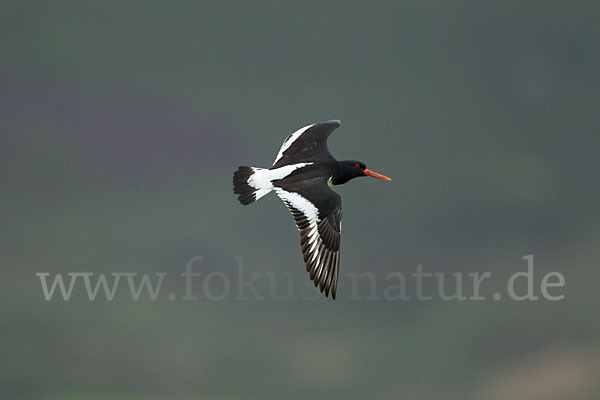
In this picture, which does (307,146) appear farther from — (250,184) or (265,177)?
(250,184)

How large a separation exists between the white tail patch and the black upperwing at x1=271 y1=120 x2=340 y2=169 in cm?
39

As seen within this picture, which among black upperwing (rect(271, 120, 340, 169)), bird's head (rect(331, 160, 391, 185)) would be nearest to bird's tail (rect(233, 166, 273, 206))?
black upperwing (rect(271, 120, 340, 169))

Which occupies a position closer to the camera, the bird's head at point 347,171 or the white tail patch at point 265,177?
the white tail patch at point 265,177

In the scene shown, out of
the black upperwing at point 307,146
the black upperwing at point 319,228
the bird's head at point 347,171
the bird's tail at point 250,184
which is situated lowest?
the black upperwing at point 319,228

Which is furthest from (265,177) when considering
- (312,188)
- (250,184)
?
(312,188)

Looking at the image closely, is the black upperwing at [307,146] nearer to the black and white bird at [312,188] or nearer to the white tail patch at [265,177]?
the black and white bird at [312,188]

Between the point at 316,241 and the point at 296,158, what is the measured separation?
240 centimetres

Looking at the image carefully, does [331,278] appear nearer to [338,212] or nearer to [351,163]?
[338,212]

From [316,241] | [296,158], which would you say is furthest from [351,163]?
[316,241]

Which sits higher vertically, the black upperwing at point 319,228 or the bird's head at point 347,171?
the bird's head at point 347,171

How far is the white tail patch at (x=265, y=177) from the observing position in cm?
1506

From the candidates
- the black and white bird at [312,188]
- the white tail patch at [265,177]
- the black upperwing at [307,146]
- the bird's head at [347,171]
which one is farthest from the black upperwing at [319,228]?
the black upperwing at [307,146]

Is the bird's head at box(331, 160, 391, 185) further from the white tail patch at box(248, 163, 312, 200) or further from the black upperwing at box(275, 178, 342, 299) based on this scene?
the black upperwing at box(275, 178, 342, 299)

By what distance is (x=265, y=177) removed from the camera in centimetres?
1525
